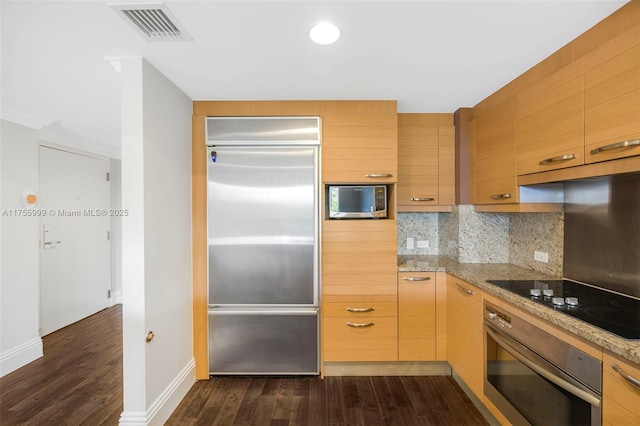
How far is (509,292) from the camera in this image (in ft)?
5.55

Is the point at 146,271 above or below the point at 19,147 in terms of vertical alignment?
below

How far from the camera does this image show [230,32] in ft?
4.92

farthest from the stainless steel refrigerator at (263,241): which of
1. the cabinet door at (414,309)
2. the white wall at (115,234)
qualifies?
the white wall at (115,234)

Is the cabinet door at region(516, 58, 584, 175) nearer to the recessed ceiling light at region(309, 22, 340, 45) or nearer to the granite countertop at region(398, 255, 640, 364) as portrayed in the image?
the granite countertop at region(398, 255, 640, 364)

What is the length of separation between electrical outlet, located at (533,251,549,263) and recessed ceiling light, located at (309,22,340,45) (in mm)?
2179

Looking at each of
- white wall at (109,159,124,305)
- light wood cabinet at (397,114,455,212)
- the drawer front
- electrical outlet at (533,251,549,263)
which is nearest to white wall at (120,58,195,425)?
the drawer front

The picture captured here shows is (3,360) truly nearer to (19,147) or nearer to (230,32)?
(19,147)

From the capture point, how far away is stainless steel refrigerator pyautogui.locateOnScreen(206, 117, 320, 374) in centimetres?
241

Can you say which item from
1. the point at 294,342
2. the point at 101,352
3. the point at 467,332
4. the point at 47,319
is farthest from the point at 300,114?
the point at 47,319

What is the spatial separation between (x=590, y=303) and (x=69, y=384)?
3813mm

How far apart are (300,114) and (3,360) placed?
3466 millimetres

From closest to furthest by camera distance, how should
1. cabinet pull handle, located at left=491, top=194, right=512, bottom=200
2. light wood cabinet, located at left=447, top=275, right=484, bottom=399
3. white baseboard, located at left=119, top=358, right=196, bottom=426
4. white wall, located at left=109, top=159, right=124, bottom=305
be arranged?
1. white baseboard, located at left=119, top=358, right=196, bottom=426
2. light wood cabinet, located at left=447, top=275, right=484, bottom=399
3. cabinet pull handle, located at left=491, top=194, right=512, bottom=200
4. white wall, located at left=109, top=159, right=124, bottom=305

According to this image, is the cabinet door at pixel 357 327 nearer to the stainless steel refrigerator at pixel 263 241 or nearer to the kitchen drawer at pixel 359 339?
the kitchen drawer at pixel 359 339

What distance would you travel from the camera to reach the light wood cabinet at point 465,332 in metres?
1.96
